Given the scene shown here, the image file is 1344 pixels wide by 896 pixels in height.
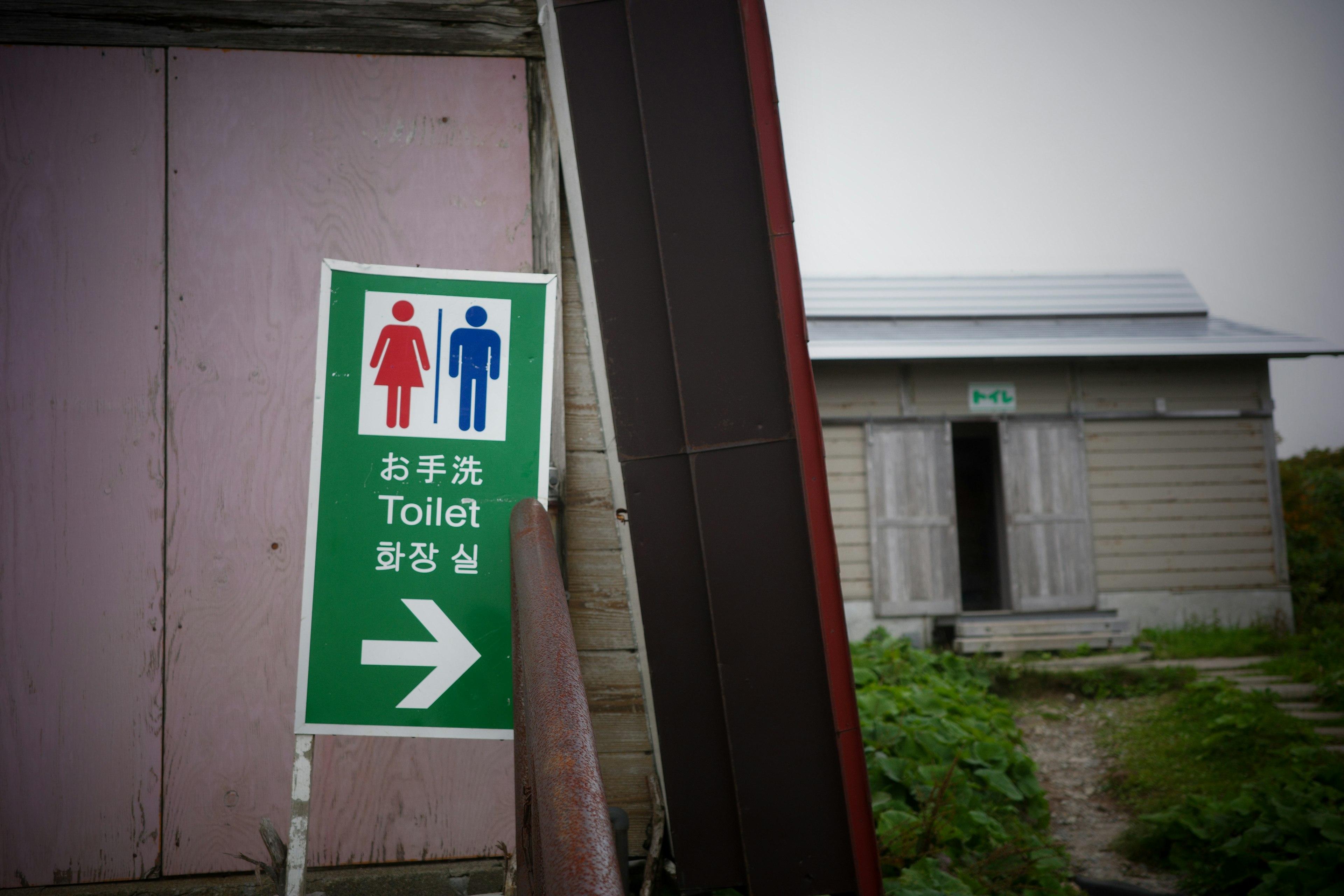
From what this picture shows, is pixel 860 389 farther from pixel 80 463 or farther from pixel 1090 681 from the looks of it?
pixel 80 463

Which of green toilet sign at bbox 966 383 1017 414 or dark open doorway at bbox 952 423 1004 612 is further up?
green toilet sign at bbox 966 383 1017 414

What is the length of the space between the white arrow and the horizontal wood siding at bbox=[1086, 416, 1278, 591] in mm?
8999

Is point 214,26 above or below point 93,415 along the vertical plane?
above

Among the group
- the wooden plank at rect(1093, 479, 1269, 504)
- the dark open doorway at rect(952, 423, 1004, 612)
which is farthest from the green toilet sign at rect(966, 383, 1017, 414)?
the dark open doorway at rect(952, 423, 1004, 612)

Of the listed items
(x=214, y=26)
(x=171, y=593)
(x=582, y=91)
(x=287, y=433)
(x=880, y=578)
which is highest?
(x=214, y=26)

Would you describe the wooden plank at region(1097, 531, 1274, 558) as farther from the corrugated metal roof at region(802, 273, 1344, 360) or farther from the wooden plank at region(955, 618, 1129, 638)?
the corrugated metal roof at region(802, 273, 1344, 360)

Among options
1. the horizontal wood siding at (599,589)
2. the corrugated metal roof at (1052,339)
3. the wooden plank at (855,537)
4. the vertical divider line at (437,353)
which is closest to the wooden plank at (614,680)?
the horizontal wood siding at (599,589)

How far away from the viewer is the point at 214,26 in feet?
7.32

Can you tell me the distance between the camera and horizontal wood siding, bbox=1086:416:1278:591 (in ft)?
27.3

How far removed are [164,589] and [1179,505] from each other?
32.8 feet

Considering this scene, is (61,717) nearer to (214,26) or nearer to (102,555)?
(102,555)

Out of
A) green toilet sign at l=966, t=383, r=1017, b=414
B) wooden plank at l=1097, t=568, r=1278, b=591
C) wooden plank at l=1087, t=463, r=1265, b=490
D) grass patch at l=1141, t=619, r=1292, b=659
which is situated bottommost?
grass patch at l=1141, t=619, r=1292, b=659

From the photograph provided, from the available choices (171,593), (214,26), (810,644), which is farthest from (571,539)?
(214,26)

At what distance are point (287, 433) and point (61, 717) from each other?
1104mm
